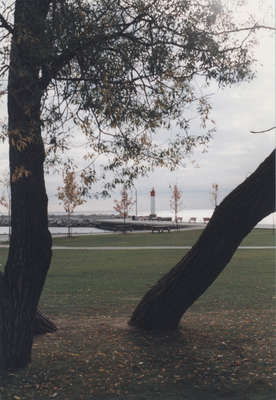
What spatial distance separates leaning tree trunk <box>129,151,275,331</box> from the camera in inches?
274

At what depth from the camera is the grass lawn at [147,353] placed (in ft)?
19.6

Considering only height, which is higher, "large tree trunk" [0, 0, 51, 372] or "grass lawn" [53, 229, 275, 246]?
"large tree trunk" [0, 0, 51, 372]

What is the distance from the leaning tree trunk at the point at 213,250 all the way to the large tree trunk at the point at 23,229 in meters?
2.32

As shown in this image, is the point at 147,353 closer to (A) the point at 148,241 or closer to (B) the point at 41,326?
(B) the point at 41,326

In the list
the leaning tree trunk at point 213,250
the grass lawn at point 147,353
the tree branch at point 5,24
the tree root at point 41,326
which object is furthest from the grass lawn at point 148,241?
the tree branch at point 5,24

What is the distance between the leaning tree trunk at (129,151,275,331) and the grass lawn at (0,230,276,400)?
442 millimetres

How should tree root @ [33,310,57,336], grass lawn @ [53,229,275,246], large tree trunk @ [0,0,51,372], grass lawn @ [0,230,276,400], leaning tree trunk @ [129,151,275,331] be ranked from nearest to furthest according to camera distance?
1. grass lawn @ [0,230,276,400]
2. large tree trunk @ [0,0,51,372]
3. leaning tree trunk @ [129,151,275,331]
4. tree root @ [33,310,57,336]
5. grass lawn @ [53,229,275,246]

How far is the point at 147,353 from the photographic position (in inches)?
A: 286

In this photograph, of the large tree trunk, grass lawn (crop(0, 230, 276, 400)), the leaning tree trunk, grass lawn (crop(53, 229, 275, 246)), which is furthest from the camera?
grass lawn (crop(53, 229, 275, 246))

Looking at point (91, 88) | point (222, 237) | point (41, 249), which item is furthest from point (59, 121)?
point (222, 237)

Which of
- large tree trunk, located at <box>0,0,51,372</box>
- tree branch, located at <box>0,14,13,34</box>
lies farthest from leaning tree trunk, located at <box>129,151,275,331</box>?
tree branch, located at <box>0,14,13,34</box>

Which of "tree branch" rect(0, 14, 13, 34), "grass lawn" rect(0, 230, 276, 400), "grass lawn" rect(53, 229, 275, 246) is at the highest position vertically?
"tree branch" rect(0, 14, 13, 34)

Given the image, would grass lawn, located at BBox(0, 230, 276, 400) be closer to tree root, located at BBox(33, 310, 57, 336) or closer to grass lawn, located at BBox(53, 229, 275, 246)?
tree root, located at BBox(33, 310, 57, 336)

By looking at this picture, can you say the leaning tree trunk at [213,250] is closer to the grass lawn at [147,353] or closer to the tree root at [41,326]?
the grass lawn at [147,353]
